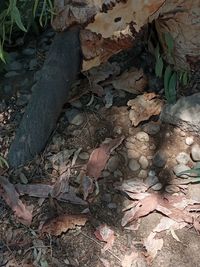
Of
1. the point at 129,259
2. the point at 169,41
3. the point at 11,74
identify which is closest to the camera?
the point at 129,259

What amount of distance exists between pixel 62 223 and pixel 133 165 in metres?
0.40

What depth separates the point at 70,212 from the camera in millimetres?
2191

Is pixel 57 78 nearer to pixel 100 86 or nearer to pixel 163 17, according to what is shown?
pixel 100 86

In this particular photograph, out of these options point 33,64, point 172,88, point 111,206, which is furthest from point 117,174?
point 33,64

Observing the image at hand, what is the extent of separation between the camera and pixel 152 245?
2.11m

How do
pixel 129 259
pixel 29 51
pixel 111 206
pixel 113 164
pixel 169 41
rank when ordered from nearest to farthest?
pixel 129 259 → pixel 111 206 → pixel 113 164 → pixel 169 41 → pixel 29 51

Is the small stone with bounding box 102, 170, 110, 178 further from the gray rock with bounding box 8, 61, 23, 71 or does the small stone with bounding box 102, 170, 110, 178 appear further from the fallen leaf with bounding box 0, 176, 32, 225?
the gray rock with bounding box 8, 61, 23, 71

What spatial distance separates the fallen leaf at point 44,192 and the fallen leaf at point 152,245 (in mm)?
293

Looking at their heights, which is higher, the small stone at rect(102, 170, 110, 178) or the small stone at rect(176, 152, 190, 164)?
the small stone at rect(102, 170, 110, 178)

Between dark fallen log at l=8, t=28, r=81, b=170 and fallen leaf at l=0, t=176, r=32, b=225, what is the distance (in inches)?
4.0

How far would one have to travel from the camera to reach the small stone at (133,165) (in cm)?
232

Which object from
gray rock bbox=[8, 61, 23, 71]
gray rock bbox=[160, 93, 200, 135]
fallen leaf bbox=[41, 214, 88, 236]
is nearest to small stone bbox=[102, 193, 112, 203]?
fallen leaf bbox=[41, 214, 88, 236]

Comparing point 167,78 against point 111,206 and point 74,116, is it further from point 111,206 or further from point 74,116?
point 111,206

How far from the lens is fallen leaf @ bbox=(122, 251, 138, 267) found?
6.77 feet
